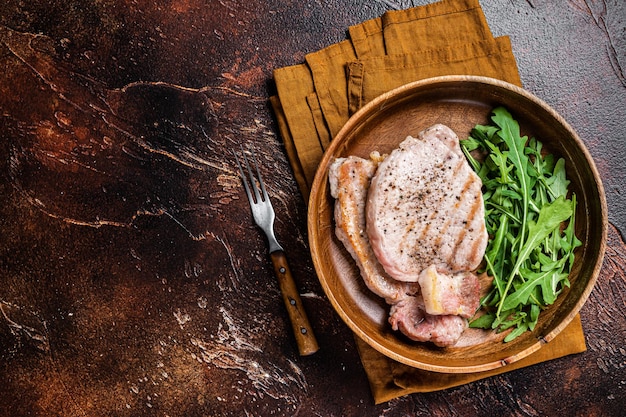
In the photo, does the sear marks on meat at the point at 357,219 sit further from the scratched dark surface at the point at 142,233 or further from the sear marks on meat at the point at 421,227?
the scratched dark surface at the point at 142,233

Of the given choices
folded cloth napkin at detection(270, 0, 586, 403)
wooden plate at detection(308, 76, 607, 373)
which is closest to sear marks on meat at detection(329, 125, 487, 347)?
wooden plate at detection(308, 76, 607, 373)

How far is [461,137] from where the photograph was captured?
2475mm

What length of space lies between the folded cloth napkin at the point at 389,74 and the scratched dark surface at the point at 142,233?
0.44 ft

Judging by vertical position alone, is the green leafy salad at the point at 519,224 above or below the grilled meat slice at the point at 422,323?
above

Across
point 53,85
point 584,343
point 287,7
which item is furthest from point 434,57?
point 53,85

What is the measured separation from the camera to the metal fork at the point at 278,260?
2527 millimetres

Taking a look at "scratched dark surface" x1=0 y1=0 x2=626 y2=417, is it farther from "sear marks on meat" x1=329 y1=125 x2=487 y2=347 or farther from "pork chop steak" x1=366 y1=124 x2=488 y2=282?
"pork chop steak" x1=366 y1=124 x2=488 y2=282

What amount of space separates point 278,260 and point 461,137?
1063mm

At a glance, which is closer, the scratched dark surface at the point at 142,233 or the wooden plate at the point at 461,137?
the wooden plate at the point at 461,137

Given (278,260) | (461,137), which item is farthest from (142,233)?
(461,137)

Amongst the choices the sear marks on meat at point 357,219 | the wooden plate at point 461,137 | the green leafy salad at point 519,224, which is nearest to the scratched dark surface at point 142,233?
the wooden plate at point 461,137

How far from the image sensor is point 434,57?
252 cm

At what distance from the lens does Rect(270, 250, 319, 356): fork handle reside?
2523 millimetres

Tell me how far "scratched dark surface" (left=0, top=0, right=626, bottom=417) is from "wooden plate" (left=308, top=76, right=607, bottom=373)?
246 mm
